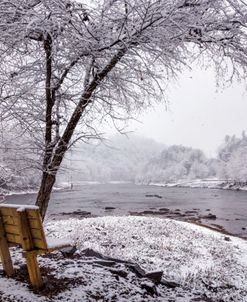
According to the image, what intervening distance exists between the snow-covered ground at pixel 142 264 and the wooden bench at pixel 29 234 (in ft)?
1.48

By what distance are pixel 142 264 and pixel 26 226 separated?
6.64 meters

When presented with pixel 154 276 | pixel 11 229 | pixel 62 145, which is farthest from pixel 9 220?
pixel 154 276

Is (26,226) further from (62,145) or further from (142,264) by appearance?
(142,264)

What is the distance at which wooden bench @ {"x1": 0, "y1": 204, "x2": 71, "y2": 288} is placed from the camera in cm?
504

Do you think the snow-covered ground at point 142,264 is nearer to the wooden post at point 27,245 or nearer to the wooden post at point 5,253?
the wooden post at point 5,253

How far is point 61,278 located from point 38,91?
3315mm

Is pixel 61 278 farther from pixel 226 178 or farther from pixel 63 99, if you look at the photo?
pixel 226 178

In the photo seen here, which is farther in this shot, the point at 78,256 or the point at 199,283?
the point at 199,283

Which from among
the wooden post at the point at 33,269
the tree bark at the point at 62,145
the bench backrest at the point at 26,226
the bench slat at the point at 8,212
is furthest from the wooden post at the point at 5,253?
the tree bark at the point at 62,145

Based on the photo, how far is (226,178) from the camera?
9862 cm

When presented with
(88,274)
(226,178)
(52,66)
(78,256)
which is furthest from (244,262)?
(226,178)

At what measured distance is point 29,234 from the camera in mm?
5184

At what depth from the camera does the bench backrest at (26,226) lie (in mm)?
5004

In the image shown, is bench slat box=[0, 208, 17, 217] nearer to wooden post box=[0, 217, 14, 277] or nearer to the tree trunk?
wooden post box=[0, 217, 14, 277]
